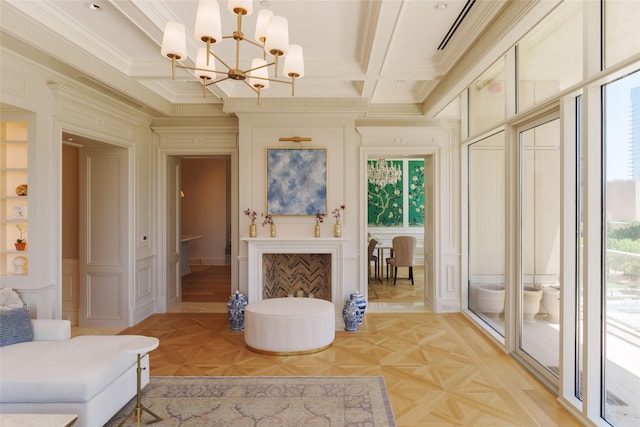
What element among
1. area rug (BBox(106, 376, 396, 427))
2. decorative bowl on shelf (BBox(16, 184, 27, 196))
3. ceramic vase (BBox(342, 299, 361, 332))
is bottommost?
area rug (BBox(106, 376, 396, 427))

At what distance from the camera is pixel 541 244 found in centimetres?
346

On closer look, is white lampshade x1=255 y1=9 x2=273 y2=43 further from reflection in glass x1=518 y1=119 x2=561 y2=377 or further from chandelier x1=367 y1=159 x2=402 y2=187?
chandelier x1=367 y1=159 x2=402 y2=187

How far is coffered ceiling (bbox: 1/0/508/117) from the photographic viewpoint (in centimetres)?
295

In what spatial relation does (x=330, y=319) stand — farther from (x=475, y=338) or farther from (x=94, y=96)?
(x=94, y=96)

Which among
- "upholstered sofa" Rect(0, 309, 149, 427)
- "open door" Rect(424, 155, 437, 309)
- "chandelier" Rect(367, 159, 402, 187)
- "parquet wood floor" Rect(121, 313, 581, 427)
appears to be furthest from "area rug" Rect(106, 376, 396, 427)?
"chandelier" Rect(367, 159, 402, 187)

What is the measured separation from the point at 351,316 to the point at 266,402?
1960 mm

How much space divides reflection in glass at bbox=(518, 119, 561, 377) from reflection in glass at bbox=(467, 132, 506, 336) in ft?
1.78

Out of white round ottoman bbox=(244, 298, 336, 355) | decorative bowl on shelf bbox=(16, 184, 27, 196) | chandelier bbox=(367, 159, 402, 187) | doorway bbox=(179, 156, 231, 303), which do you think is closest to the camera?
decorative bowl on shelf bbox=(16, 184, 27, 196)

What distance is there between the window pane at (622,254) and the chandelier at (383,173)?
7333 millimetres

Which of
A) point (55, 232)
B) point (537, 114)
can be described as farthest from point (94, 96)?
point (537, 114)

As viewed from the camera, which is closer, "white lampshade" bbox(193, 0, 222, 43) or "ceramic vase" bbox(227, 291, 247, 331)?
"white lampshade" bbox(193, 0, 222, 43)

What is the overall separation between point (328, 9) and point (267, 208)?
282cm

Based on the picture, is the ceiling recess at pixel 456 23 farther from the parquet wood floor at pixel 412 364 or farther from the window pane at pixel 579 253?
the parquet wood floor at pixel 412 364

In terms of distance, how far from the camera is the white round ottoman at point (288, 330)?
399 centimetres
